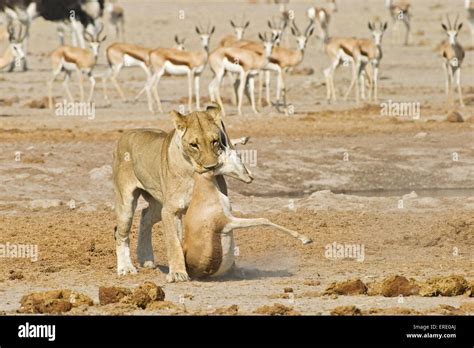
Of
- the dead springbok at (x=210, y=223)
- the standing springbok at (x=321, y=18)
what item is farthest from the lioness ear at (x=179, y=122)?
the standing springbok at (x=321, y=18)

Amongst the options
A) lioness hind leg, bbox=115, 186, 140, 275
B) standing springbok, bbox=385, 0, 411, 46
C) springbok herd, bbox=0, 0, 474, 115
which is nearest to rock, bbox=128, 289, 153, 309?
lioness hind leg, bbox=115, 186, 140, 275

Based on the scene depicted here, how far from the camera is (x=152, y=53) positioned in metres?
28.2

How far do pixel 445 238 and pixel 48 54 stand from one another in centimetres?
2629

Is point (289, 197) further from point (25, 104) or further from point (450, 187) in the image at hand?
point (25, 104)

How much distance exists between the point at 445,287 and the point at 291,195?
24.8 feet

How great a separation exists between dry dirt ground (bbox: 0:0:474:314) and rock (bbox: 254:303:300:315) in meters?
0.16

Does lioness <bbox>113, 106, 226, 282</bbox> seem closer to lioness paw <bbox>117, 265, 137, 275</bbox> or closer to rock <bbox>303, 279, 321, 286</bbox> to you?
lioness paw <bbox>117, 265, 137, 275</bbox>

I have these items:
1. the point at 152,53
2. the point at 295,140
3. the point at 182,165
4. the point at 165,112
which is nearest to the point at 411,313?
the point at 182,165

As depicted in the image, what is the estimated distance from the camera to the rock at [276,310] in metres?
8.92

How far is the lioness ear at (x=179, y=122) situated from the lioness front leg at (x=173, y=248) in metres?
0.64

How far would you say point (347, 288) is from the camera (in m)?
9.90

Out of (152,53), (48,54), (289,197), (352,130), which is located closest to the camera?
(289,197)

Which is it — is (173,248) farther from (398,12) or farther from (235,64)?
(398,12)

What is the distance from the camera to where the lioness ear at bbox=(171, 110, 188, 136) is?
1027 centimetres
